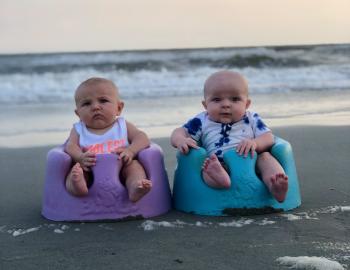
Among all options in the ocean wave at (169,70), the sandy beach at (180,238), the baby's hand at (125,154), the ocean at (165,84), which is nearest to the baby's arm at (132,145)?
the baby's hand at (125,154)

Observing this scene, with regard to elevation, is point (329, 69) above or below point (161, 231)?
above

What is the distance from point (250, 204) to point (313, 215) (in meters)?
0.33

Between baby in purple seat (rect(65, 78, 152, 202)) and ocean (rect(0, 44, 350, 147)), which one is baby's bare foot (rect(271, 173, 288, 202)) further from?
ocean (rect(0, 44, 350, 147))

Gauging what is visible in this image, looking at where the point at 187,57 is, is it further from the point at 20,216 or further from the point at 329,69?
the point at 20,216

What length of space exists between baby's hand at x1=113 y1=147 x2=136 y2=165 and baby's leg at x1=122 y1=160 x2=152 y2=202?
0.10 ft

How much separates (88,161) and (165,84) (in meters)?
7.78

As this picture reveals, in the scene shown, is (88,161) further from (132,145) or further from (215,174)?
(215,174)

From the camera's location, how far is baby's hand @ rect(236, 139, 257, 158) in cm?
369

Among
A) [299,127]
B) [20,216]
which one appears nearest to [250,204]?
[20,216]

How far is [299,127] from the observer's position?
6547mm

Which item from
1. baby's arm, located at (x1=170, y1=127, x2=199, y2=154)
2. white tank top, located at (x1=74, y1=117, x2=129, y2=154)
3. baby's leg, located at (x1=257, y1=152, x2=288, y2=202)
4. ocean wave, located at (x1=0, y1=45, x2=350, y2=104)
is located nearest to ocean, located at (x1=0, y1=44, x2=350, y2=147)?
ocean wave, located at (x1=0, y1=45, x2=350, y2=104)

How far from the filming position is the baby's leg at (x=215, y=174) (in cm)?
356

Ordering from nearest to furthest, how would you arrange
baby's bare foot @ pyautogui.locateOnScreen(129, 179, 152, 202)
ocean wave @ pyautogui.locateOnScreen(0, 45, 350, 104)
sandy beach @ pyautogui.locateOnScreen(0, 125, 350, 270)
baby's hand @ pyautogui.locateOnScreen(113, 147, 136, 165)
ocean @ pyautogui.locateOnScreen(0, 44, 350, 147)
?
sandy beach @ pyautogui.locateOnScreen(0, 125, 350, 270), baby's bare foot @ pyautogui.locateOnScreen(129, 179, 152, 202), baby's hand @ pyautogui.locateOnScreen(113, 147, 136, 165), ocean @ pyautogui.locateOnScreen(0, 44, 350, 147), ocean wave @ pyautogui.locateOnScreen(0, 45, 350, 104)

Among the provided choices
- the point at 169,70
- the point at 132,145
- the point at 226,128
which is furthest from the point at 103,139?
the point at 169,70
